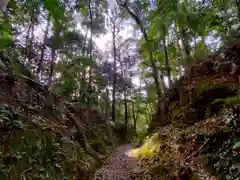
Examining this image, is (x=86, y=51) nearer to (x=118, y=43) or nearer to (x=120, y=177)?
(x=118, y=43)

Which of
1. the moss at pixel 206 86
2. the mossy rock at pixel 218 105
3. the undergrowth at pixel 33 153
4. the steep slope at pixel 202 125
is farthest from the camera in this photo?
the moss at pixel 206 86

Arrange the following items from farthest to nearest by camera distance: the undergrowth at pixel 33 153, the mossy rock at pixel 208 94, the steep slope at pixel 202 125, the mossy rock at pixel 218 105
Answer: the mossy rock at pixel 208 94 → the mossy rock at pixel 218 105 → the steep slope at pixel 202 125 → the undergrowth at pixel 33 153

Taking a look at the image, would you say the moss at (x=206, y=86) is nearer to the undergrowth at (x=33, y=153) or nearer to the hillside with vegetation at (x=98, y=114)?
the hillside with vegetation at (x=98, y=114)

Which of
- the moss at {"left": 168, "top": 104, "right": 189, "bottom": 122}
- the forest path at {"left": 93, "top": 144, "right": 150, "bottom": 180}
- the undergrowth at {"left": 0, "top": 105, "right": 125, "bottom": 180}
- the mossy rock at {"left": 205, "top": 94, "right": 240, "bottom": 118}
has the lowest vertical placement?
the forest path at {"left": 93, "top": 144, "right": 150, "bottom": 180}

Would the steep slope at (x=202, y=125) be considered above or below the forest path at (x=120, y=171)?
above

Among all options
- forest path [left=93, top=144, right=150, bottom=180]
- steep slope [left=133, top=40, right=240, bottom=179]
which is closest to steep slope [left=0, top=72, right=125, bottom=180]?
forest path [left=93, top=144, right=150, bottom=180]

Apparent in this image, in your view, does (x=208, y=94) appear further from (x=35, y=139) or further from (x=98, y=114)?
(x=98, y=114)

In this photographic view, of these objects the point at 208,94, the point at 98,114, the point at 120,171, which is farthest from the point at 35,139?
the point at 98,114

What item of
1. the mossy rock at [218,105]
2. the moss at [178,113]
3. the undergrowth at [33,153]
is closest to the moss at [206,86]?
the moss at [178,113]

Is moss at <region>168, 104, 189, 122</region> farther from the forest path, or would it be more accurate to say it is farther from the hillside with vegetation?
the forest path

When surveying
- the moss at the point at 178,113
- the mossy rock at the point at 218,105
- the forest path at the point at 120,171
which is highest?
the moss at the point at 178,113

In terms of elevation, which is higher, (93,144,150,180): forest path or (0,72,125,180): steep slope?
(0,72,125,180): steep slope

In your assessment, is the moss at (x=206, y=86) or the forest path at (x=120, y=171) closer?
the forest path at (x=120, y=171)

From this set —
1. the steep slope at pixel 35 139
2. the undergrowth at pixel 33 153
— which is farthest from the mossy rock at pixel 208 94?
the undergrowth at pixel 33 153
